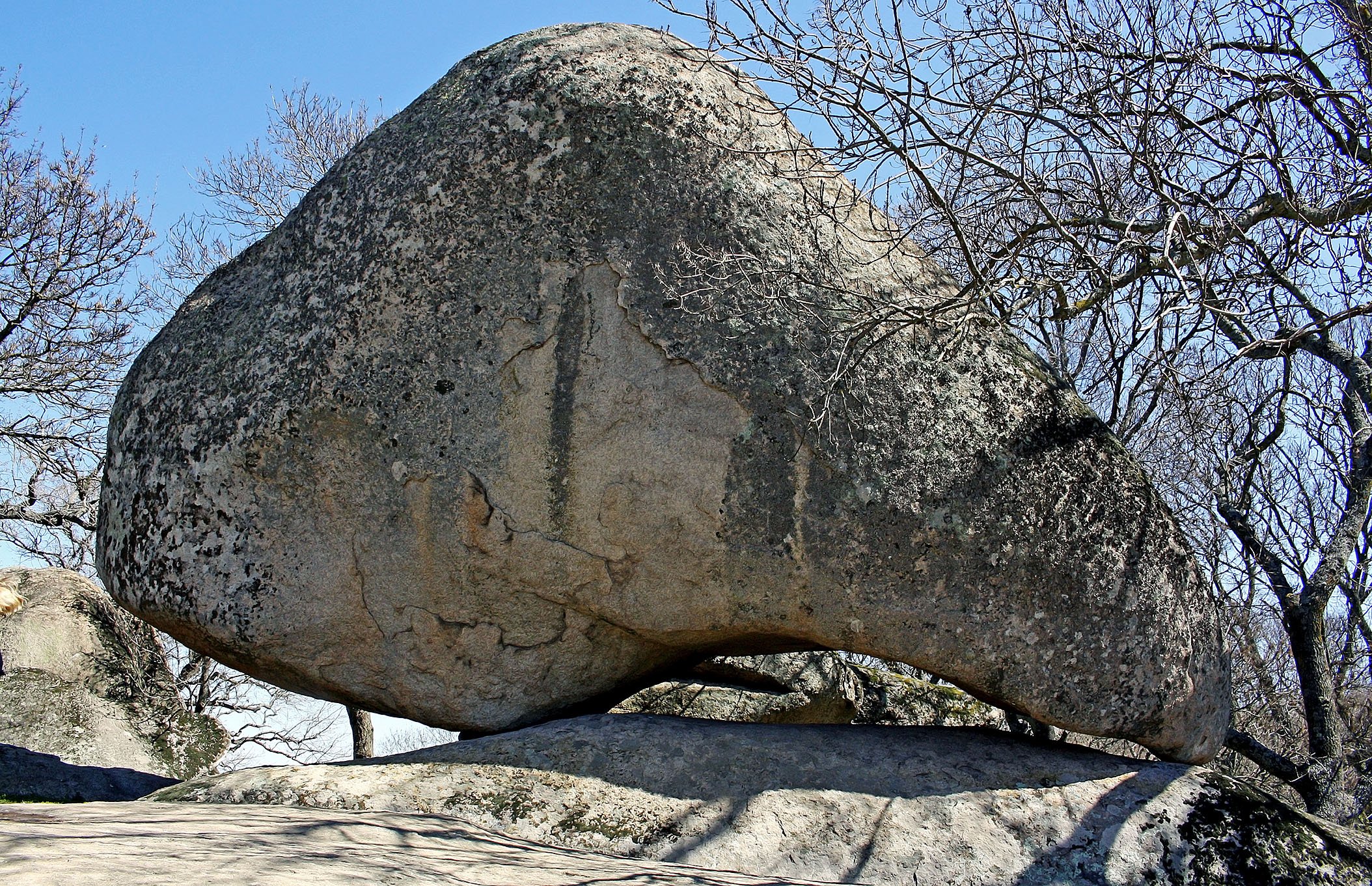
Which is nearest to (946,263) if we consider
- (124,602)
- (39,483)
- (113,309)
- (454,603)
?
(454,603)

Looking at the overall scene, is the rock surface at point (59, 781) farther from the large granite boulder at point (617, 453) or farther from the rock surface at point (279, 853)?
the rock surface at point (279, 853)

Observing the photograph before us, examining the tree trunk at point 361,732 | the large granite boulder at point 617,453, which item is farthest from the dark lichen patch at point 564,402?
the tree trunk at point 361,732

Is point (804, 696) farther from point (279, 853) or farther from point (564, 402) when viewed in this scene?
point (279, 853)

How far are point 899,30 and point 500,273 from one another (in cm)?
183

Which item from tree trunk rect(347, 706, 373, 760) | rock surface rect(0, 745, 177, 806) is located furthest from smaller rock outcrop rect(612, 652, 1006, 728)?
tree trunk rect(347, 706, 373, 760)

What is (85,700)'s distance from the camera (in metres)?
7.05

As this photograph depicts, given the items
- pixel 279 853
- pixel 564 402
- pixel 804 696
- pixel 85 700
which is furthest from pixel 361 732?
pixel 279 853

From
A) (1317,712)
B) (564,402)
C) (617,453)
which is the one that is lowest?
(1317,712)

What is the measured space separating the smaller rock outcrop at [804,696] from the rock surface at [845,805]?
1.65 meters

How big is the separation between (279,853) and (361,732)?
685 centimetres

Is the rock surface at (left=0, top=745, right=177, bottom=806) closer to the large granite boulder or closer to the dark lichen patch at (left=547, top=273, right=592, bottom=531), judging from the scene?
the large granite boulder

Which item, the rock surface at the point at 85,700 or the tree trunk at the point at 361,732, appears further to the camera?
the tree trunk at the point at 361,732

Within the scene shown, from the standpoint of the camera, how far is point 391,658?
464 centimetres

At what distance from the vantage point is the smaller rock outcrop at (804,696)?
20.0 feet
